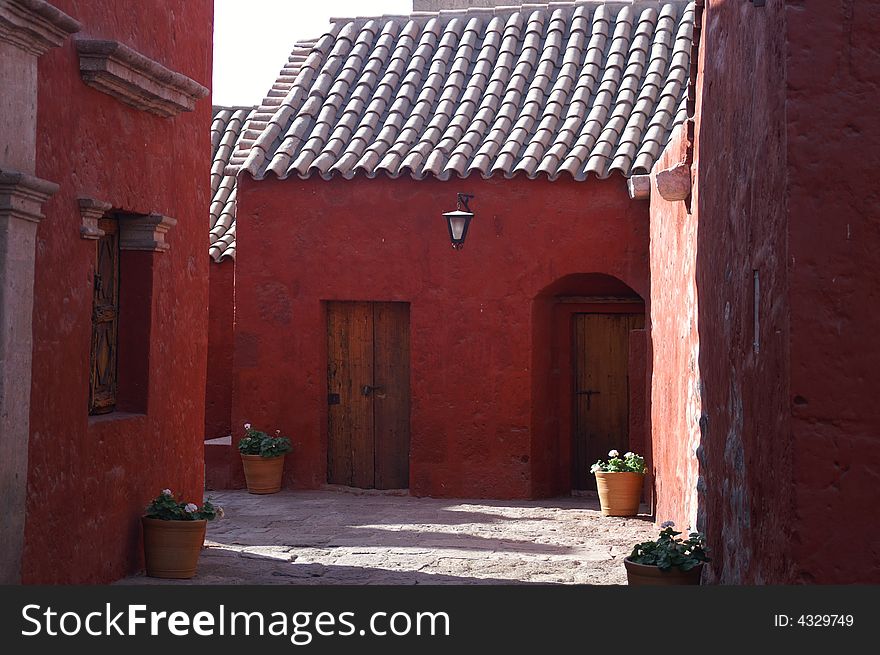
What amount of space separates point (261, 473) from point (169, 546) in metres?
4.84

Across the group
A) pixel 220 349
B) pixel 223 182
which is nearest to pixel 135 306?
pixel 220 349

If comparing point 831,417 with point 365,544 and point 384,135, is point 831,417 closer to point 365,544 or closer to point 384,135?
point 365,544

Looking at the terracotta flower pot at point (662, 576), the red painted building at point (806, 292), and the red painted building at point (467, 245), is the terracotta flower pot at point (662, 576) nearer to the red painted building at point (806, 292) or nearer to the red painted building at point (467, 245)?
the red painted building at point (806, 292)

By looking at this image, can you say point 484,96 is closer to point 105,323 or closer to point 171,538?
point 105,323

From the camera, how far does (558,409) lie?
13.0 m

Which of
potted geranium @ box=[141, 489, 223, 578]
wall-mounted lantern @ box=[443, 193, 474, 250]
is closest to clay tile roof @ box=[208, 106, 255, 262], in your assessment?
wall-mounted lantern @ box=[443, 193, 474, 250]

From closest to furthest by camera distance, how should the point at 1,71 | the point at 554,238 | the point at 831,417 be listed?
→ the point at 831,417
the point at 1,71
the point at 554,238

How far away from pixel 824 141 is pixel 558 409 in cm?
888

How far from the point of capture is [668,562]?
6.37 m

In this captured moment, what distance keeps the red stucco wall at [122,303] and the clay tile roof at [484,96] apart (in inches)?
155

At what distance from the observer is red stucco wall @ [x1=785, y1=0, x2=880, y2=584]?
4.18m

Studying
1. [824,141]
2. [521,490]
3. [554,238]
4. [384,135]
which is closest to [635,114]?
[554,238]

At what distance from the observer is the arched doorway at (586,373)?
12.9 meters

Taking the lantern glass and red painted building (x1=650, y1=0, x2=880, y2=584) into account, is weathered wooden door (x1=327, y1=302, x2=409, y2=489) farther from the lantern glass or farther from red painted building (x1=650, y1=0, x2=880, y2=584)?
red painted building (x1=650, y1=0, x2=880, y2=584)
